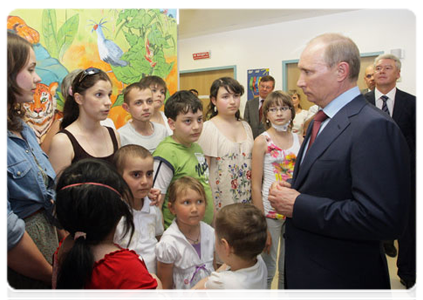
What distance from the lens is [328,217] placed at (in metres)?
1.28

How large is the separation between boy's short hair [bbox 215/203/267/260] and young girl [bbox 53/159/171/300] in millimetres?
565

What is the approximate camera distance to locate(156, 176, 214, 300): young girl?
1.84 meters

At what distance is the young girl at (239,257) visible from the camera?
1.55m

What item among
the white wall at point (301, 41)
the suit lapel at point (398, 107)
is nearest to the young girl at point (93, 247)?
the suit lapel at point (398, 107)

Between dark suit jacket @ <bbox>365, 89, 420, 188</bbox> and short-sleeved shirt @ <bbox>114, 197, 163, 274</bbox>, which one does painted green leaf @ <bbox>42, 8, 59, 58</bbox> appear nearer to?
→ short-sleeved shirt @ <bbox>114, 197, 163, 274</bbox>

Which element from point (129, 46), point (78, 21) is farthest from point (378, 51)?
point (78, 21)

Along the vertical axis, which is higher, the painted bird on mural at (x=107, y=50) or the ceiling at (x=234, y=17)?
the ceiling at (x=234, y=17)

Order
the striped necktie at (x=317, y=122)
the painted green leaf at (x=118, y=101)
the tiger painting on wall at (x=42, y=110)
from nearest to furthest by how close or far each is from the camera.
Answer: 1. the striped necktie at (x=317, y=122)
2. the tiger painting on wall at (x=42, y=110)
3. the painted green leaf at (x=118, y=101)

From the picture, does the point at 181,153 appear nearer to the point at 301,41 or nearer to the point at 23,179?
the point at 23,179

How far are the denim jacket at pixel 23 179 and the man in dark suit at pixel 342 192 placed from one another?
922 millimetres

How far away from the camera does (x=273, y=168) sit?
8.18 feet

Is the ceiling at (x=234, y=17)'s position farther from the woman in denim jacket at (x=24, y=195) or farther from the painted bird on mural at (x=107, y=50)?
the woman in denim jacket at (x=24, y=195)

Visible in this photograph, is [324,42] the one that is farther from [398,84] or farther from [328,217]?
[398,84]

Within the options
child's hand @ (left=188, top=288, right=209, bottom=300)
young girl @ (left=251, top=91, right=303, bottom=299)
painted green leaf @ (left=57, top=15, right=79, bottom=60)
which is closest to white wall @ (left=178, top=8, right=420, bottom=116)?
young girl @ (left=251, top=91, right=303, bottom=299)
